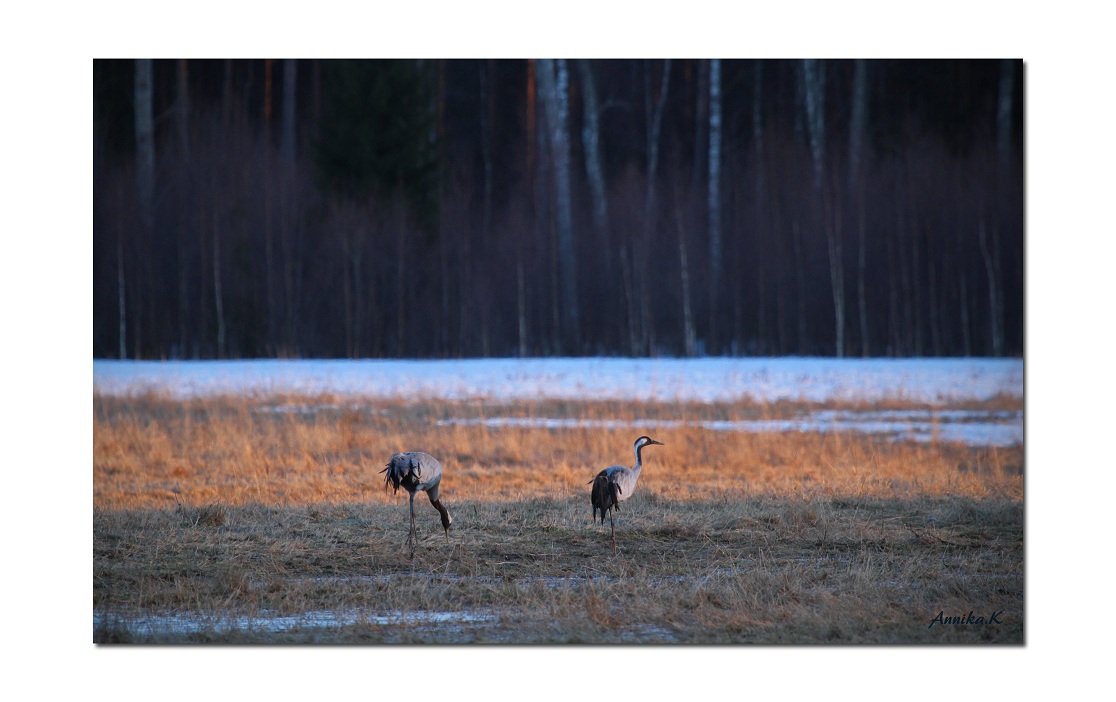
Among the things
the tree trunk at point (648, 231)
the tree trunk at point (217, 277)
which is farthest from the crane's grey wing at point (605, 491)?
the tree trunk at point (217, 277)

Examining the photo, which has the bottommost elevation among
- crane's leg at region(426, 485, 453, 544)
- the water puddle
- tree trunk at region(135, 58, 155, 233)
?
the water puddle

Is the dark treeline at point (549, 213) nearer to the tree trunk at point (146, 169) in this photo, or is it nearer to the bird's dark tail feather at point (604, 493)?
the tree trunk at point (146, 169)

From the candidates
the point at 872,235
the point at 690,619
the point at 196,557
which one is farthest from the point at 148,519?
the point at 872,235

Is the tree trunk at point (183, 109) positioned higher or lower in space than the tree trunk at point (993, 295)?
higher

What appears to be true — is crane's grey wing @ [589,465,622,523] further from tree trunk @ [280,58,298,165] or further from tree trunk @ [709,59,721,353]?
tree trunk @ [280,58,298,165]
